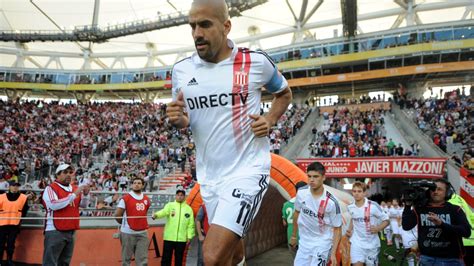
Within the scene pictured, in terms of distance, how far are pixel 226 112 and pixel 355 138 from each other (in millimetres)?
21270

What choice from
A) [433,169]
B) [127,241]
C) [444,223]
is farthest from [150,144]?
[444,223]

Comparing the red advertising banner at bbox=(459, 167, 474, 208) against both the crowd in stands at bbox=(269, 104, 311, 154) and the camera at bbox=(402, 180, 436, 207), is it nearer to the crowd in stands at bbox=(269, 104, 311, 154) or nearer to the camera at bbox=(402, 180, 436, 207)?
the crowd in stands at bbox=(269, 104, 311, 154)

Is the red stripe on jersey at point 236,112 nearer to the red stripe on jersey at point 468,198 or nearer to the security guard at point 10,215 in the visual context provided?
the security guard at point 10,215

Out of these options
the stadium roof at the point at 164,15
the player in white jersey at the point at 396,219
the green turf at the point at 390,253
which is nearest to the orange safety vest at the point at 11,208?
the green turf at the point at 390,253

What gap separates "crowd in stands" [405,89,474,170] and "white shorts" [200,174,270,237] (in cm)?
1446

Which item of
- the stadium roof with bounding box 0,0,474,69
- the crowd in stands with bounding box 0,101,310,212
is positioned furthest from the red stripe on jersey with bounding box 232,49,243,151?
the stadium roof with bounding box 0,0,474,69

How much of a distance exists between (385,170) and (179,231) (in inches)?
489

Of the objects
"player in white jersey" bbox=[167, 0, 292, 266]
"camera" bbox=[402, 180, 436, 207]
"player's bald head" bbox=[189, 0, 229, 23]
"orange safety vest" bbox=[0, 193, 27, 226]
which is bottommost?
Result: "orange safety vest" bbox=[0, 193, 27, 226]

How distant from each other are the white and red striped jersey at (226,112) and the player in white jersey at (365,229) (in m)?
5.24

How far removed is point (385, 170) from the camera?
17.7 metres

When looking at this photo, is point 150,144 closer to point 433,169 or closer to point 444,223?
point 433,169

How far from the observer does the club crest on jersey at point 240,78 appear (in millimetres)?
2848

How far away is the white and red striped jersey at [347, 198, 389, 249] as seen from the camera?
743 cm

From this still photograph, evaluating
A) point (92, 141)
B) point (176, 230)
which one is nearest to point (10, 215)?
point (176, 230)
